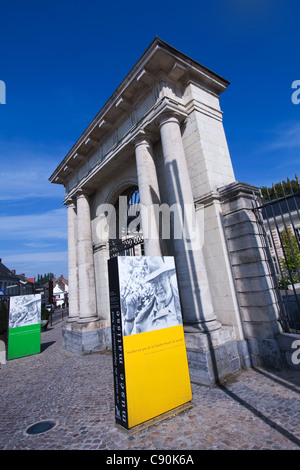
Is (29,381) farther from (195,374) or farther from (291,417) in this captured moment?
(291,417)

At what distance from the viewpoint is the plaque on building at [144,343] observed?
11.4 feet

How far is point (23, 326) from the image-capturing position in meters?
9.70

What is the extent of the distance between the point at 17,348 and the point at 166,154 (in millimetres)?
9293

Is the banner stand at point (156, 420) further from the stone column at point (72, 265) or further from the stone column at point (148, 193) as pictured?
the stone column at point (72, 265)

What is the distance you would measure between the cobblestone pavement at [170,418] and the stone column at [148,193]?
138 inches

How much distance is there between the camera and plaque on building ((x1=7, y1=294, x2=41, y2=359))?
9484 millimetres

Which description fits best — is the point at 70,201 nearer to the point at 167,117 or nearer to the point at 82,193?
the point at 82,193

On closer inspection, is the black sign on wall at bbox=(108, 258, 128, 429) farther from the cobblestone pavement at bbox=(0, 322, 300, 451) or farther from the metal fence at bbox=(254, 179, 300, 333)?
the metal fence at bbox=(254, 179, 300, 333)

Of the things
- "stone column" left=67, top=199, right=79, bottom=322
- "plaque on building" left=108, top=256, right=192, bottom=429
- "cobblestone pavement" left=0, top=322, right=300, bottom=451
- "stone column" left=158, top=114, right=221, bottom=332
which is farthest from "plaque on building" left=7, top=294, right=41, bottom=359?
"plaque on building" left=108, top=256, right=192, bottom=429

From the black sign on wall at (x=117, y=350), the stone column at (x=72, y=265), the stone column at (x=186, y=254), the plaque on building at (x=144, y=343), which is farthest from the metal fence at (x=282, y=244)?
the stone column at (x=72, y=265)

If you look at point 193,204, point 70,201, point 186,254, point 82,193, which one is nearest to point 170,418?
point 186,254

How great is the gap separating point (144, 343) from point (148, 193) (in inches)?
175

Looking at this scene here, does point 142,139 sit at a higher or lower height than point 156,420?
higher
